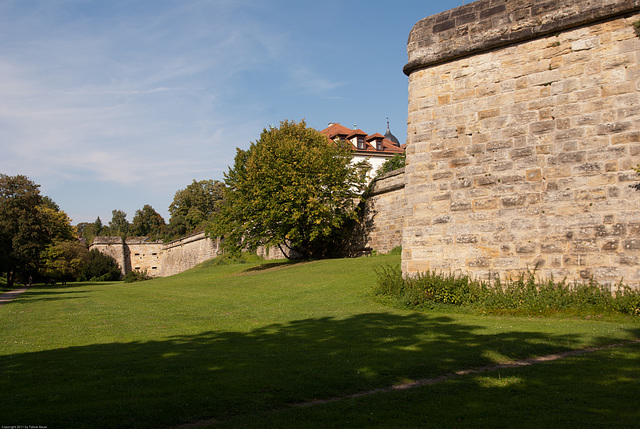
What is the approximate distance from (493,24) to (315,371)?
29.8 feet

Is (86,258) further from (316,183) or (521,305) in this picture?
(521,305)

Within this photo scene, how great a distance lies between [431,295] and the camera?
1125cm

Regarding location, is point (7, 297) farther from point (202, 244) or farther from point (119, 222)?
point (119, 222)

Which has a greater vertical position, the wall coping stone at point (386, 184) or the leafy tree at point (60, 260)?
the wall coping stone at point (386, 184)

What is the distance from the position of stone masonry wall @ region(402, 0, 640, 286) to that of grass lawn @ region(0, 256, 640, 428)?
5.14 ft

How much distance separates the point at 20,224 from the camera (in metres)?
32.8

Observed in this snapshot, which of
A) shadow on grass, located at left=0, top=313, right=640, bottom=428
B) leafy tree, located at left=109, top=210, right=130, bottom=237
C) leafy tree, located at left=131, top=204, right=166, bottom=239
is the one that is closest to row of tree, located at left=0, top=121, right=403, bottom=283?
shadow on grass, located at left=0, top=313, right=640, bottom=428

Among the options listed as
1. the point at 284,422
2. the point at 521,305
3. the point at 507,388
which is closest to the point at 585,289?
the point at 521,305

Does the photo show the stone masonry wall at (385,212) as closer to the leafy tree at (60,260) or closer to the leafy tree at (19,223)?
the leafy tree at (19,223)

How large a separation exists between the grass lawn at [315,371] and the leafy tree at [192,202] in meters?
67.3

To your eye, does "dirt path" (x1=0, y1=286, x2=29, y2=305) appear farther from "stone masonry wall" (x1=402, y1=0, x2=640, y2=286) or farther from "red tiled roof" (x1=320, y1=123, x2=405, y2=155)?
"red tiled roof" (x1=320, y1=123, x2=405, y2=155)

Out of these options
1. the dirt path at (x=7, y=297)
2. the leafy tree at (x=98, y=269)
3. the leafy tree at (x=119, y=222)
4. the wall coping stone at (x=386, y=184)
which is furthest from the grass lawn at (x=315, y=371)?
the leafy tree at (x=119, y=222)

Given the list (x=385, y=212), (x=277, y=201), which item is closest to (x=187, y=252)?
(x=277, y=201)

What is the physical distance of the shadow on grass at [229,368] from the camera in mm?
4469
